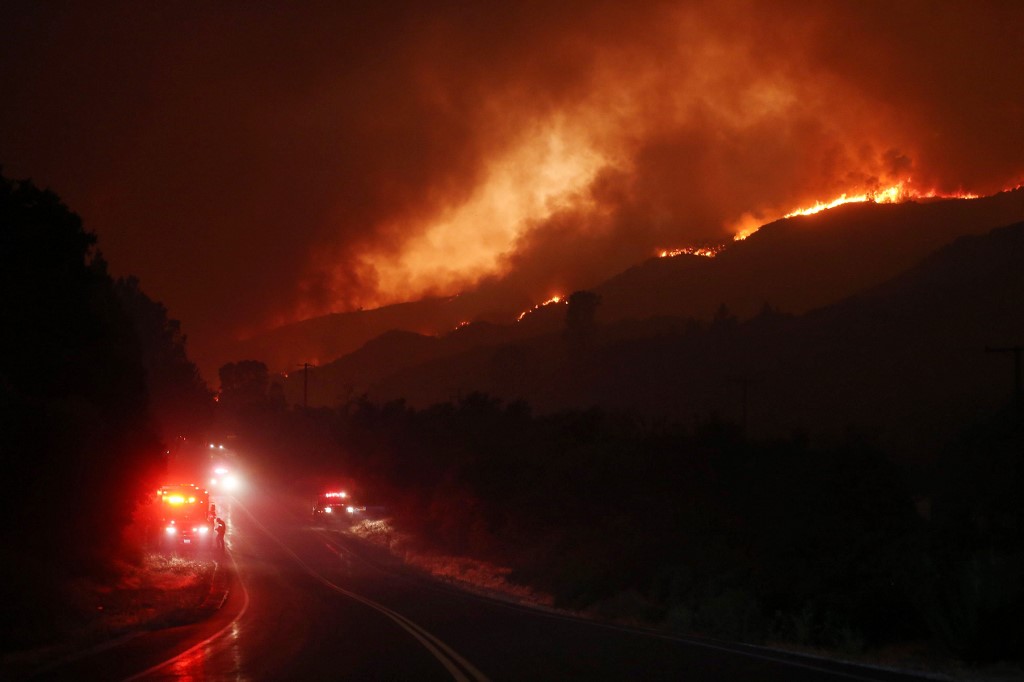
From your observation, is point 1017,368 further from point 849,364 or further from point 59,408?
point 849,364

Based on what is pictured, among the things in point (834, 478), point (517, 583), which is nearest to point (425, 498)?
point (517, 583)

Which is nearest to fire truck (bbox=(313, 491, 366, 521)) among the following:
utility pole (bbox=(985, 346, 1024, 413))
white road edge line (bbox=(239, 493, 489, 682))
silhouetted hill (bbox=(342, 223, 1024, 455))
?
silhouetted hill (bbox=(342, 223, 1024, 455))

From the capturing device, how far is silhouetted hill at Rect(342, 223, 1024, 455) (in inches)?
4176

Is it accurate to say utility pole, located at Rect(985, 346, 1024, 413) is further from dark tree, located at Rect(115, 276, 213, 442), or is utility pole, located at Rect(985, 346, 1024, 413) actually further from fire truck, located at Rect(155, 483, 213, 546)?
dark tree, located at Rect(115, 276, 213, 442)

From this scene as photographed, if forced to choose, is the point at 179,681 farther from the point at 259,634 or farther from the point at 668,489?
the point at 668,489

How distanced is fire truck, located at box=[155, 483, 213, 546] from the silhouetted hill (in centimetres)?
3979

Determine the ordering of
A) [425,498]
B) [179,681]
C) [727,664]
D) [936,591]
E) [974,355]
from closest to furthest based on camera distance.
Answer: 1. [179,681]
2. [727,664]
3. [936,591]
4. [425,498]
5. [974,355]

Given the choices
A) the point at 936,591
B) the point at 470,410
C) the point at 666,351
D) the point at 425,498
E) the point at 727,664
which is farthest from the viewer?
the point at 666,351

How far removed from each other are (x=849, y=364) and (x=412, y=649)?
120726 mm

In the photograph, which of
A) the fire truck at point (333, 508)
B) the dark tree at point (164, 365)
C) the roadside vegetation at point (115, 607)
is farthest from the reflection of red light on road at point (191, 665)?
the fire truck at point (333, 508)

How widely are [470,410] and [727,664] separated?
77.9 m

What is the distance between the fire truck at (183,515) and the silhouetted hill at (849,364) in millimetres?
39790

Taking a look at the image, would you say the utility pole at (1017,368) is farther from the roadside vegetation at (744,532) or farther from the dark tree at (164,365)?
the dark tree at (164,365)

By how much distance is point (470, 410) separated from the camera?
3691 inches
